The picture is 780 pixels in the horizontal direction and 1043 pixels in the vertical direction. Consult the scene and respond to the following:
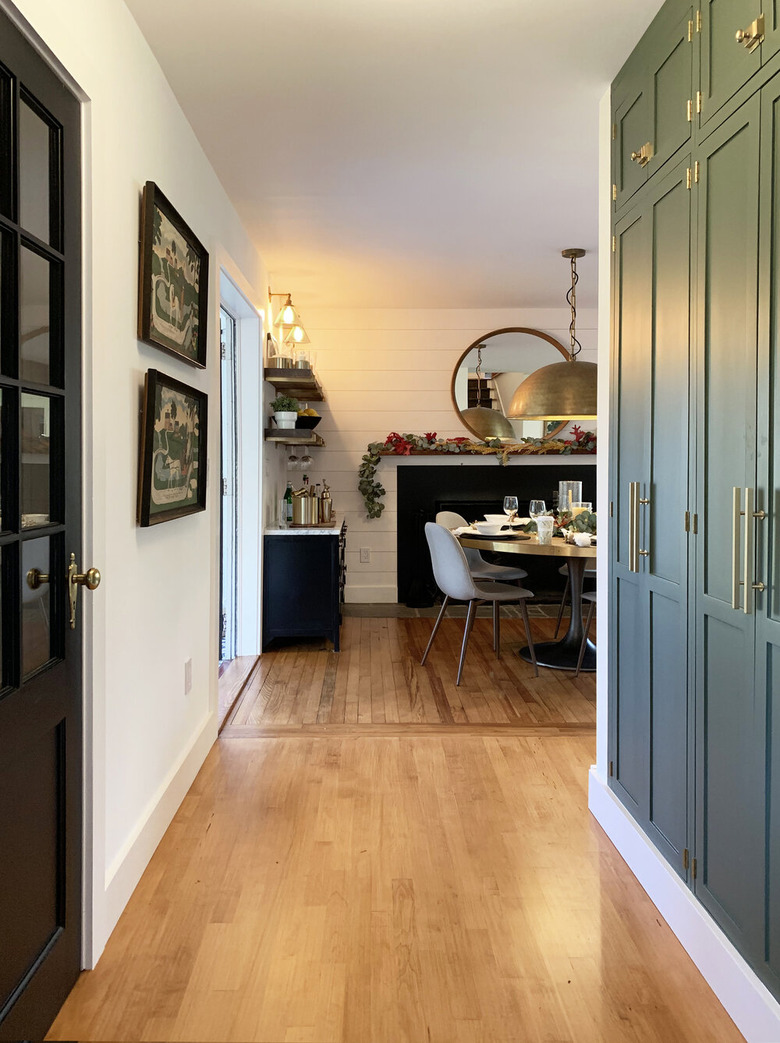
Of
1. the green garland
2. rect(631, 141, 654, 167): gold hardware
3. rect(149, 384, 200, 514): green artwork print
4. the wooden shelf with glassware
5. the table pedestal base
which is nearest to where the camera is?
rect(631, 141, 654, 167): gold hardware

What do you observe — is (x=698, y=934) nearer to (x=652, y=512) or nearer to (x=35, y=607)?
(x=652, y=512)

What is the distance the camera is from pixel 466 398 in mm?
7117

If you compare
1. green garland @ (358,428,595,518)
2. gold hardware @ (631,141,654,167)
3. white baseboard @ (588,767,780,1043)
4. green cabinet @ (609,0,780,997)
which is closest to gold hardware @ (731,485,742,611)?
green cabinet @ (609,0,780,997)

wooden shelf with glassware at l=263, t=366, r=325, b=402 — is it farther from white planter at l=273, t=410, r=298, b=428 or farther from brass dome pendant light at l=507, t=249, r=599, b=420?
brass dome pendant light at l=507, t=249, r=599, b=420

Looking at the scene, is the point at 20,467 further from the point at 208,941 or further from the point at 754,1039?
the point at 754,1039

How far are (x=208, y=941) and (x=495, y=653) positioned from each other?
3.41 metres

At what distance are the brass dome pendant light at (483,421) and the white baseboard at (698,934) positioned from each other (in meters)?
4.68

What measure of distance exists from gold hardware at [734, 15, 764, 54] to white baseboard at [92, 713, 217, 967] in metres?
2.47

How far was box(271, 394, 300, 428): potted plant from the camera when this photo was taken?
5480 millimetres

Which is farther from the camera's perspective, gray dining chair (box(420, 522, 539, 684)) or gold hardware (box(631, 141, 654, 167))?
gray dining chair (box(420, 522, 539, 684))

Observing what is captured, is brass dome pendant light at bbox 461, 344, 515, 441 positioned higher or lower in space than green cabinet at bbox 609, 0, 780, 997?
higher

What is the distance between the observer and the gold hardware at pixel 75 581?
71.4 inches

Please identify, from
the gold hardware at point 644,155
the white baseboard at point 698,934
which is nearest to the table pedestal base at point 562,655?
the white baseboard at point 698,934

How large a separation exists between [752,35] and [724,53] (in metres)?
0.18
